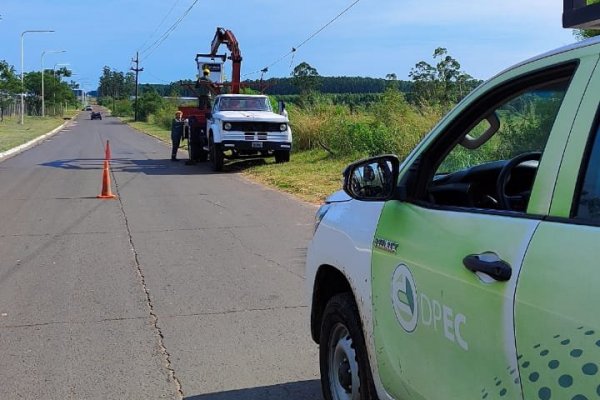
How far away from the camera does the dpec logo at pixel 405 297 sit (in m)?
2.59

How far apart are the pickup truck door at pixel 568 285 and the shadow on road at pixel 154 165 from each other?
18017 millimetres

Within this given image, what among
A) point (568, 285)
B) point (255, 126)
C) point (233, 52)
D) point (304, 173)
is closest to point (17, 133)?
point (233, 52)

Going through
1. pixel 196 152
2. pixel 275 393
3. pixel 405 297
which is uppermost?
pixel 405 297

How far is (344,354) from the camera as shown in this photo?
3404 millimetres

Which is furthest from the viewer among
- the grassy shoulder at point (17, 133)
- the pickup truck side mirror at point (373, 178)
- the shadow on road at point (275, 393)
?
the grassy shoulder at point (17, 133)

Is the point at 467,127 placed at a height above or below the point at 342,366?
above

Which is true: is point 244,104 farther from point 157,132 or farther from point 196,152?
point 157,132

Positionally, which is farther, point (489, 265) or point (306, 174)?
point (306, 174)

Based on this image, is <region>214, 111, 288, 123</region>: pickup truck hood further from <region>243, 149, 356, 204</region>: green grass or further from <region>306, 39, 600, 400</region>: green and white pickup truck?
<region>306, 39, 600, 400</region>: green and white pickup truck

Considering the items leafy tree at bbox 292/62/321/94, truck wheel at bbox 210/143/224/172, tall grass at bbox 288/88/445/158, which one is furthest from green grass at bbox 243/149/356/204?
leafy tree at bbox 292/62/321/94

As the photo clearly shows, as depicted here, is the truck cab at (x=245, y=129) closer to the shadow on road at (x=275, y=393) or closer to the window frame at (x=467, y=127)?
the shadow on road at (x=275, y=393)

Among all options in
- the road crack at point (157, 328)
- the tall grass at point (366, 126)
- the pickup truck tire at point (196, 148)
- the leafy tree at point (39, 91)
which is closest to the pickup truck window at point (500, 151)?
the road crack at point (157, 328)

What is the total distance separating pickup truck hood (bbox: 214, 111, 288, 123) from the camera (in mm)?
19188

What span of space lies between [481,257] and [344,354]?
4.71ft
